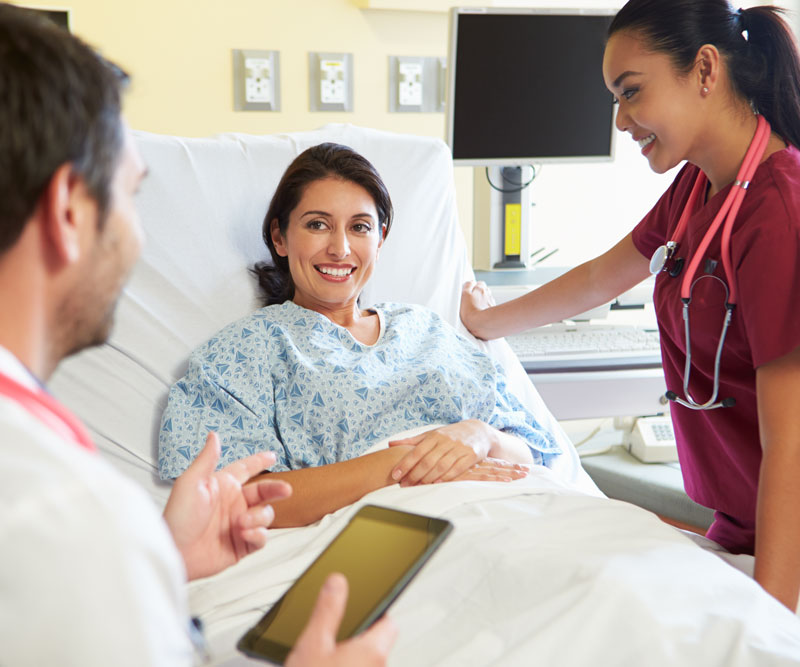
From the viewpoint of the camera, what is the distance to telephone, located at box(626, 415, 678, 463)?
2383 millimetres

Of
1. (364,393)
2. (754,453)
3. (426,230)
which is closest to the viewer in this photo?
(754,453)

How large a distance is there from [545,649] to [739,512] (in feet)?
2.14

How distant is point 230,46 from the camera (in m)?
2.70

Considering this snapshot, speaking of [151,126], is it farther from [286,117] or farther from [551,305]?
[551,305]

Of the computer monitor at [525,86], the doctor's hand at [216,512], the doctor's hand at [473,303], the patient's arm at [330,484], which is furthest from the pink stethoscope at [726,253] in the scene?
the computer monitor at [525,86]

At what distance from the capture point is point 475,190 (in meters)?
2.54

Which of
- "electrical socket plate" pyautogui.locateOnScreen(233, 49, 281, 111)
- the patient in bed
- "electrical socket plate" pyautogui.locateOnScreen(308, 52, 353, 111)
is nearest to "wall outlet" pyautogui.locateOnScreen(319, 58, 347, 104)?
"electrical socket plate" pyautogui.locateOnScreen(308, 52, 353, 111)

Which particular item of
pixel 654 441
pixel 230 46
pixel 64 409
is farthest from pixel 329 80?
pixel 64 409

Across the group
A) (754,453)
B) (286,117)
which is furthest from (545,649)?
(286,117)

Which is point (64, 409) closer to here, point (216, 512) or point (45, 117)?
point (45, 117)

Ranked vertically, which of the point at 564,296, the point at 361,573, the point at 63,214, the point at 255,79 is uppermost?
the point at 255,79

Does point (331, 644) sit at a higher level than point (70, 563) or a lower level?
lower

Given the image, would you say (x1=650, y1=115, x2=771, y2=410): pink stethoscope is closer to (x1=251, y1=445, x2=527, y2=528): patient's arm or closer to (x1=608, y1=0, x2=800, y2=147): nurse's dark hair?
(x1=608, y1=0, x2=800, y2=147): nurse's dark hair

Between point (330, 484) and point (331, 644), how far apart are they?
0.64m
